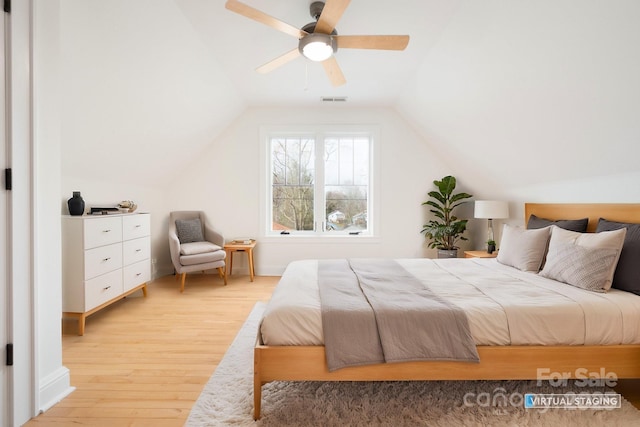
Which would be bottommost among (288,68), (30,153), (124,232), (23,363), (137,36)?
(23,363)

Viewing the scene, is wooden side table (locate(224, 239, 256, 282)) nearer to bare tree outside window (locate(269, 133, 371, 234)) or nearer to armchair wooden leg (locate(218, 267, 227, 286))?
armchair wooden leg (locate(218, 267, 227, 286))

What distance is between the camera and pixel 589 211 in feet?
8.71

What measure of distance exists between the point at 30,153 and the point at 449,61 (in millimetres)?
3253

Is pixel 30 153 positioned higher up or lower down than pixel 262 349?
higher up

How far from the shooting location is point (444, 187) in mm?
4449

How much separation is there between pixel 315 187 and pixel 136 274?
8.81 feet

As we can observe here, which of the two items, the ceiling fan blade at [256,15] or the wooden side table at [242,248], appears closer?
the ceiling fan blade at [256,15]

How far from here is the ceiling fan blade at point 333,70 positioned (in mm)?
2521

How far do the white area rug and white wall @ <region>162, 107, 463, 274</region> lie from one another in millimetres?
2873

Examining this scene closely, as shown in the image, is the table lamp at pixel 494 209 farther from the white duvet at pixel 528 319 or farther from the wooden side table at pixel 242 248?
the wooden side table at pixel 242 248

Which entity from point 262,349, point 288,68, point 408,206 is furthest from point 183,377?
point 408,206

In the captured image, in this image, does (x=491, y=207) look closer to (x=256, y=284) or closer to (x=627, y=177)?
(x=627, y=177)

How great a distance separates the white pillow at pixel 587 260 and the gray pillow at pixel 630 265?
0.06 meters

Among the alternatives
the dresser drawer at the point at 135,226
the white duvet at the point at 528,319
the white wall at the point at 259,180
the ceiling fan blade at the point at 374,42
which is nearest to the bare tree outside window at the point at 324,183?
the white wall at the point at 259,180
